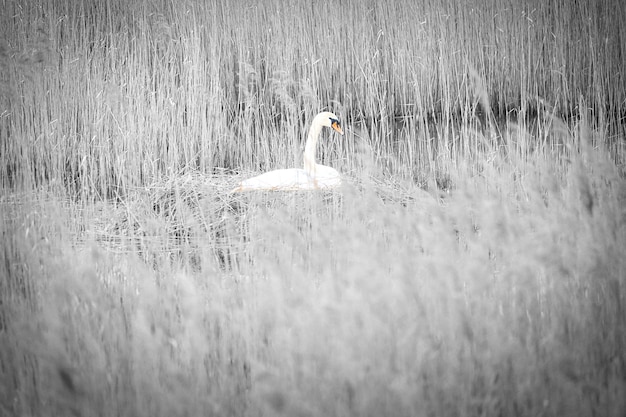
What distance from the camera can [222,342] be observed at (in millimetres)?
1665

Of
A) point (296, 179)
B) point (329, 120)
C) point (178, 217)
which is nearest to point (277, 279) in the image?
point (296, 179)

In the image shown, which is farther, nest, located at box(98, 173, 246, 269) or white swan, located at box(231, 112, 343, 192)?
white swan, located at box(231, 112, 343, 192)

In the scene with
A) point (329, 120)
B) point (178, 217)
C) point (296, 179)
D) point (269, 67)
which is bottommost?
point (178, 217)

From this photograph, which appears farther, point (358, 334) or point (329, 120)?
point (329, 120)

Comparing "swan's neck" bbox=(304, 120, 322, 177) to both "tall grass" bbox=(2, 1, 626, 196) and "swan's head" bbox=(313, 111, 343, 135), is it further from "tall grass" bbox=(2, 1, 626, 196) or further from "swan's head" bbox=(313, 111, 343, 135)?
"tall grass" bbox=(2, 1, 626, 196)

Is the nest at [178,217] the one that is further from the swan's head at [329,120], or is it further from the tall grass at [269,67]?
the swan's head at [329,120]

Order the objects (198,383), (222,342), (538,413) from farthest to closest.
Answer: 1. (222,342)
2. (198,383)
3. (538,413)

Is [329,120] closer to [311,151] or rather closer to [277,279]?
[311,151]

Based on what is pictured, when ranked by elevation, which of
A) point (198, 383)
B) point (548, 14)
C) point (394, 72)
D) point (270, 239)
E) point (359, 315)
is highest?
point (548, 14)

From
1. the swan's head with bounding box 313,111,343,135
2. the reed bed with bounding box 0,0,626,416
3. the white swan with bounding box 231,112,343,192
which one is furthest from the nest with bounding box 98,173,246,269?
the swan's head with bounding box 313,111,343,135

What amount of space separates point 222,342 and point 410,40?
358cm

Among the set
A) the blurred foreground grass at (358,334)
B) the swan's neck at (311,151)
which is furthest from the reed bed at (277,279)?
the swan's neck at (311,151)

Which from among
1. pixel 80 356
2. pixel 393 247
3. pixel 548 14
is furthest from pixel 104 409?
pixel 548 14

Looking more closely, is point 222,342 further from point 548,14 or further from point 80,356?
point 548,14
